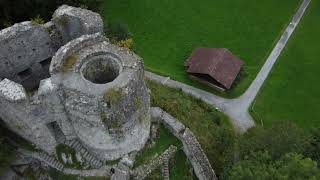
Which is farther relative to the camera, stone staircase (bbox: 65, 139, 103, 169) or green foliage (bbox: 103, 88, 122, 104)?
stone staircase (bbox: 65, 139, 103, 169)

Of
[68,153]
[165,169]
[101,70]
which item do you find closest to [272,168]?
[165,169]

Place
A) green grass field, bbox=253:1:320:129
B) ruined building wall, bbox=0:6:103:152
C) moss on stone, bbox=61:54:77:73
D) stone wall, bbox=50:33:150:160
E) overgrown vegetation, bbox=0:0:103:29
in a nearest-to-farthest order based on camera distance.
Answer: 1. stone wall, bbox=50:33:150:160
2. ruined building wall, bbox=0:6:103:152
3. moss on stone, bbox=61:54:77:73
4. green grass field, bbox=253:1:320:129
5. overgrown vegetation, bbox=0:0:103:29

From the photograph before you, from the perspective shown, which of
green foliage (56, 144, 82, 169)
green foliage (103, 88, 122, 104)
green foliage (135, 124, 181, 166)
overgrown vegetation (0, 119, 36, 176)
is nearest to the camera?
green foliage (103, 88, 122, 104)

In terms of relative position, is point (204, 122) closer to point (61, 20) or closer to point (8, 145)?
point (61, 20)

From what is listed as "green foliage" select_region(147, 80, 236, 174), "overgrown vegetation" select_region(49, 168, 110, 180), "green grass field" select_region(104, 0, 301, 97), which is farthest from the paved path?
"overgrown vegetation" select_region(49, 168, 110, 180)

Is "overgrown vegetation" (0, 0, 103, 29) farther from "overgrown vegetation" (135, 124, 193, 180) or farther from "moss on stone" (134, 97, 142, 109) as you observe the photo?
"moss on stone" (134, 97, 142, 109)

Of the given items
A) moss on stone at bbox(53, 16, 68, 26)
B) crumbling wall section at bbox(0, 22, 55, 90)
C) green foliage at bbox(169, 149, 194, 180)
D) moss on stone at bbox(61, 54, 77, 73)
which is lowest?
green foliage at bbox(169, 149, 194, 180)

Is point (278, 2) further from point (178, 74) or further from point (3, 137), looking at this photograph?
point (3, 137)
